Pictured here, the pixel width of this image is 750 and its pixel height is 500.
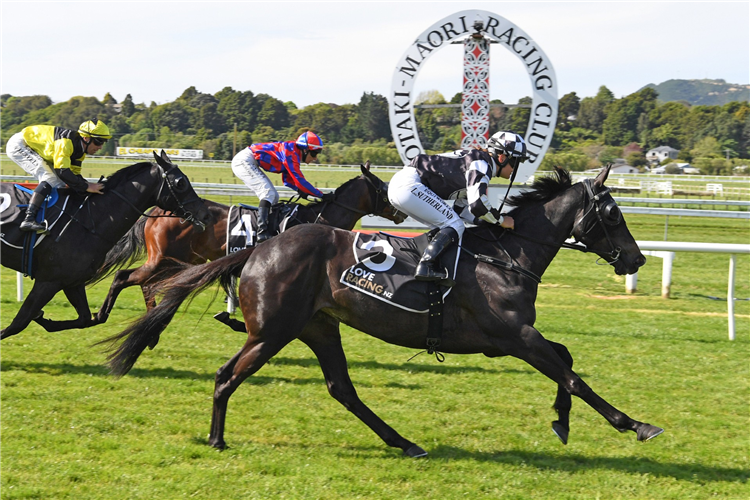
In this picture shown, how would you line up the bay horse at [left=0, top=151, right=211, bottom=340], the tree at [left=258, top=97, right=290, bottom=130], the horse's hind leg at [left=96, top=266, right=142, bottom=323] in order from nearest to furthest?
1. the bay horse at [left=0, top=151, right=211, bottom=340]
2. the horse's hind leg at [left=96, top=266, right=142, bottom=323]
3. the tree at [left=258, top=97, right=290, bottom=130]

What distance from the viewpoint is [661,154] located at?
58.4 meters

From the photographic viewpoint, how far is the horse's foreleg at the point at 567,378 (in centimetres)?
395

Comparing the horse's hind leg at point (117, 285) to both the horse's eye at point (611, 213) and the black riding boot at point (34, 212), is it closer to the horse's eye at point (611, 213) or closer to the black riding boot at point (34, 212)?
the black riding boot at point (34, 212)

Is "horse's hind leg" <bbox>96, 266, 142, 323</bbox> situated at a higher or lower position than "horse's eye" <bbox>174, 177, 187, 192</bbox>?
lower

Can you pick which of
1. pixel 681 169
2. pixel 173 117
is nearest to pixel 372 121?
pixel 173 117

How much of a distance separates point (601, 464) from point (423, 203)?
6.03ft

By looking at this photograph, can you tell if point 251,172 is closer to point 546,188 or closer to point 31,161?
point 31,161

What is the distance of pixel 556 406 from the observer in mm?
4406

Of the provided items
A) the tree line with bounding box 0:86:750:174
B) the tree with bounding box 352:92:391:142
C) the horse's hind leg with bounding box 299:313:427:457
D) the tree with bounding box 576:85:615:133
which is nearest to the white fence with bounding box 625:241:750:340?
the horse's hind leg with bounding box 299:313:427:457

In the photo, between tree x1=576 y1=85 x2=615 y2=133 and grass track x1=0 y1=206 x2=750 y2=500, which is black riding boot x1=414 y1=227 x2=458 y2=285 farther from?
tree x1=576 y1=85 x2=615 y2=133

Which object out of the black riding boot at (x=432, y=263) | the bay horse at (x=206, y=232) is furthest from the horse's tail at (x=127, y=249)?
the black riding boot at (x=432, y=263)

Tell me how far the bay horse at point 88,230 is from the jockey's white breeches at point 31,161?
20cm

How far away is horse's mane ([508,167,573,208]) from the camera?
15.2 feet

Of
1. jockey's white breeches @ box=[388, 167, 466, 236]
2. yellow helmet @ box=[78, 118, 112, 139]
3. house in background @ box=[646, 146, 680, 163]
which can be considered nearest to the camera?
jockey's white breeches @ box=[388, 167, 466, 236]
